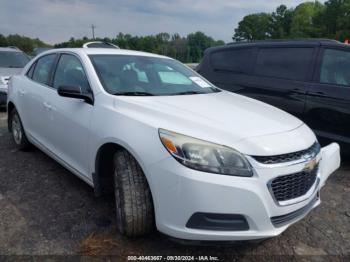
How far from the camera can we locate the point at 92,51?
339cm

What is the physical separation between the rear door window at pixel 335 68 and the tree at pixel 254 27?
2643 inches

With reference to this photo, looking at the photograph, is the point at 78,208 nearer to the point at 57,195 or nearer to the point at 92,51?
the point at 57,195

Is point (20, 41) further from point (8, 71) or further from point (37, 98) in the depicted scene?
point (37, 98)

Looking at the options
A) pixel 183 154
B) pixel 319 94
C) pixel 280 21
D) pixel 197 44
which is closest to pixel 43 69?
pixel 183 154

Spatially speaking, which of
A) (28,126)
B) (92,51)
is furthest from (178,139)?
(28,126)

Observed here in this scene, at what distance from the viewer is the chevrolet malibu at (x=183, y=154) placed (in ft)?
6.70

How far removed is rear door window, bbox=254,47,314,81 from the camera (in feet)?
15.0

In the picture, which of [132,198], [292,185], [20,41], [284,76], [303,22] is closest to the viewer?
[292,185]

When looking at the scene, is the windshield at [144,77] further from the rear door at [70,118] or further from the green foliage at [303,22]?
the green foliage at [303,22]

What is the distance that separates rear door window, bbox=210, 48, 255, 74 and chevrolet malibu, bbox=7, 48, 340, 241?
207 cm

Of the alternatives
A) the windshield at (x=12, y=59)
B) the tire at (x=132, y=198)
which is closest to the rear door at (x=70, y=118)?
the tire at (x=132, y=198)

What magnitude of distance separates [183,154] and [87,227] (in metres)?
1.21

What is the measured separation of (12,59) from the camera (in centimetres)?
902

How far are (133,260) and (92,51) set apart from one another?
2.09m
